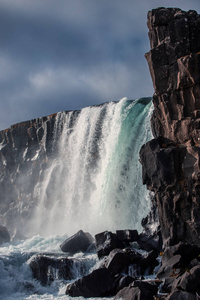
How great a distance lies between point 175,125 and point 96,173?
64.2 feet

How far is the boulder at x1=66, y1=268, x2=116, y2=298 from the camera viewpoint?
69.2 ft

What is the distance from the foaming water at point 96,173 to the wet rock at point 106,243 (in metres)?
8.27

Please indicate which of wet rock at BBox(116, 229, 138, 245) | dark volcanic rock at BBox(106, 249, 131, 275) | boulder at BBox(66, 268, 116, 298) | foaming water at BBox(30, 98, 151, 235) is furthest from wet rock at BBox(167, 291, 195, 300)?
foaming water at BBox(30, 98, 151, 235)

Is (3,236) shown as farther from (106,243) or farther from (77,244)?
(106,243)

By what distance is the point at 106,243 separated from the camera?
2675 centimetres

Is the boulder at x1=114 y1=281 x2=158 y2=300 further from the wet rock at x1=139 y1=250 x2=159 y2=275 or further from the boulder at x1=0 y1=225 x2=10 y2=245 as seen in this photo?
the boulder at x1=0 y1=225 x2=10 y2=245

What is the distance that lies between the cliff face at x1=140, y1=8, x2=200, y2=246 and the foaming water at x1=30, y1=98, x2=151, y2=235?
10.1 m

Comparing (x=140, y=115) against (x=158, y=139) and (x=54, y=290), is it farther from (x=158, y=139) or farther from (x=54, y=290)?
(x=54, y=290)

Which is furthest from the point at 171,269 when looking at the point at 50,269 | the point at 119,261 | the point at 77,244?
the point at 77,244

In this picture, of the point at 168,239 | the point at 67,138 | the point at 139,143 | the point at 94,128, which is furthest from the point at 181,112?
the point at 67,138

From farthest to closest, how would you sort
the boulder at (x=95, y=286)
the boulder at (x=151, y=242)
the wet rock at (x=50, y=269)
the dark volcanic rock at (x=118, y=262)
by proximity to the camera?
the boulder at (x=151, y=242)
the wet rock at (x=50, y=269)
the dark volcanic rock at (x=118, y=262)
the boulder at (x=95, y=286)

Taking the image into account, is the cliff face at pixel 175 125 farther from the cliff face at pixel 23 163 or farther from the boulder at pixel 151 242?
the cliff face at pixel 23 163

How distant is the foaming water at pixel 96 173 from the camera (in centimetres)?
3788

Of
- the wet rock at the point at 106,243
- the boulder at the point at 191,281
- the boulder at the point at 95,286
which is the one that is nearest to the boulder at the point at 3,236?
the wet rock at the point at 106,243
